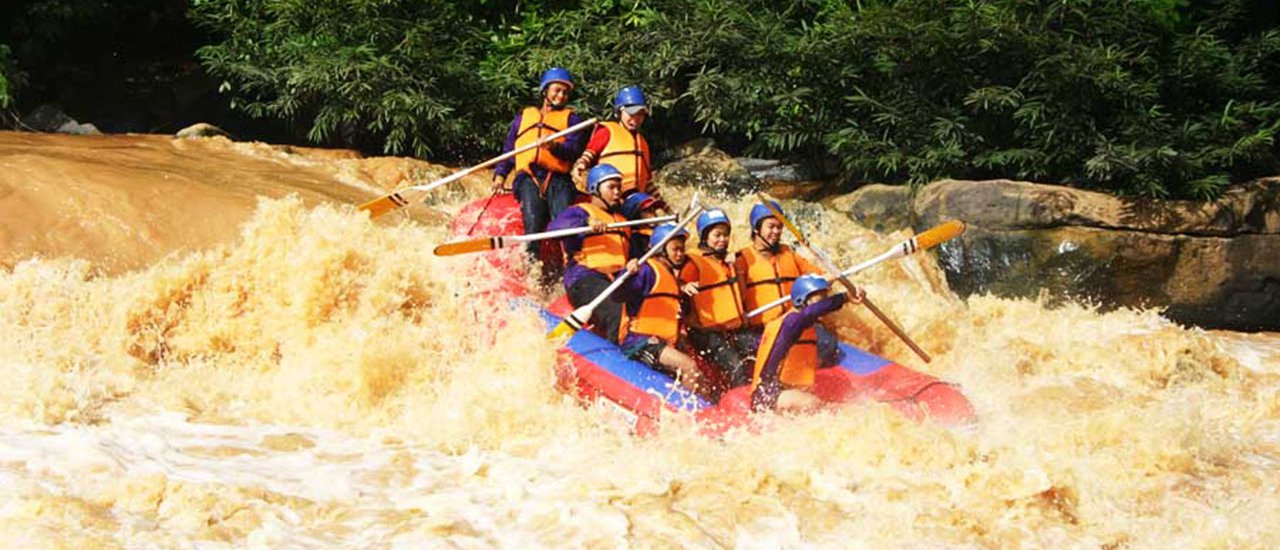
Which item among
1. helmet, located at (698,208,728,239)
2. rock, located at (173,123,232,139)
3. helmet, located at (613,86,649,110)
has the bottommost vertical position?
helmet, located at (698,208,728,239)

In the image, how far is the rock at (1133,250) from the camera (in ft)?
28.1

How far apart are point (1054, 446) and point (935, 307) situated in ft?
8.03

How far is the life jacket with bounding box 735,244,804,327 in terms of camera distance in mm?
6277

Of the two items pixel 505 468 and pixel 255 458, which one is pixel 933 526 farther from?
pixel 255 458

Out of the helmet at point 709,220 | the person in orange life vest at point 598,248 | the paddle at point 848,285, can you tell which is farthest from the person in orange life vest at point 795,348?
the person in orange life vest at point 598,248

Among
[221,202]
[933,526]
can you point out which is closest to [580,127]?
[221,202]

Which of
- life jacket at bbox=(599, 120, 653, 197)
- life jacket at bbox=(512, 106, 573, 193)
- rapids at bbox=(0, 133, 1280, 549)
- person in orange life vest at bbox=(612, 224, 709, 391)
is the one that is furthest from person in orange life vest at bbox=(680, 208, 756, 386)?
life jacket at bbox=(512, 106, 573, 193)

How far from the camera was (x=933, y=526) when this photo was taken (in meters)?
4.64

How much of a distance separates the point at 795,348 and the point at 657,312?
70 cm

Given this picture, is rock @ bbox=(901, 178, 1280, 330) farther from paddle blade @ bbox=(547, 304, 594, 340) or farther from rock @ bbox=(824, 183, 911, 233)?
paddle blade @ bbox=(547, 304, 594, 340)

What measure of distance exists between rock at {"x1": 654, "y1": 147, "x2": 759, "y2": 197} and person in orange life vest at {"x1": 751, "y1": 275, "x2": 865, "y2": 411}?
170 inches

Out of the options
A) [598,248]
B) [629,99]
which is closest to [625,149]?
[629,99]

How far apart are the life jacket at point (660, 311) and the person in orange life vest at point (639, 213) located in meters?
0.93

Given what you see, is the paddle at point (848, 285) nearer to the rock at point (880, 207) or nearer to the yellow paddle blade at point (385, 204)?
the yellow paddle blade at point (385, 204)
